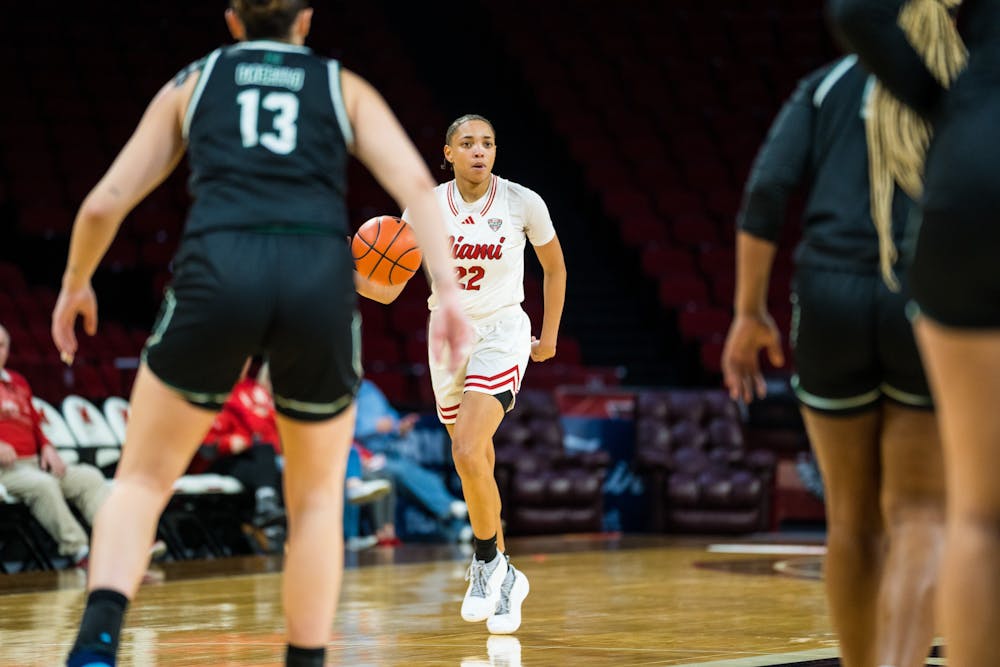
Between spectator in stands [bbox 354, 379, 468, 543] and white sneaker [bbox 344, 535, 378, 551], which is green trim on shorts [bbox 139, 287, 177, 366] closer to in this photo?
white sneaker [bbox 344, 535, 378, 551]

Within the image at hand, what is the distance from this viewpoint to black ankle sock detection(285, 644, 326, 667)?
343 cm

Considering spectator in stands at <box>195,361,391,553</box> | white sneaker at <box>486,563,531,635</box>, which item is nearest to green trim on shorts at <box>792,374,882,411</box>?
white sneaker at <box>486,563,531,635</box>

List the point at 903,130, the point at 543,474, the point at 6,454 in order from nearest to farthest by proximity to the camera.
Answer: the point at 903,130 < the point at 6,454 < the point at 543,474

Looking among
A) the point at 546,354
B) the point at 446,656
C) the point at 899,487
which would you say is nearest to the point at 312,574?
the point at 899,487

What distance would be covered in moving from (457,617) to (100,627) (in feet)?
11.4

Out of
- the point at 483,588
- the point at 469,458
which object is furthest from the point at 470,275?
the point at 483,588

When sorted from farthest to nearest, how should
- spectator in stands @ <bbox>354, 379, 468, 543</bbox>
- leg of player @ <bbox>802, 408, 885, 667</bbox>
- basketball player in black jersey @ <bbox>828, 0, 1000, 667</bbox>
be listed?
spectator in stands @ <bbox>354, 379, 468, 543</bbox>, leg of player @ <bbox>802, 408, 885, 667</bbox>, basketball player in black jersey @ <bbox>828, 0, 1000, 667</bbox>

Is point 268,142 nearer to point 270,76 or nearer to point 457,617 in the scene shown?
point 270,76

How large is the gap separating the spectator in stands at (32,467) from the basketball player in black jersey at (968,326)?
7271 millimetres

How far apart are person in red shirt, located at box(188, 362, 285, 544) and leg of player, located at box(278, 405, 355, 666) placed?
22.5 feet

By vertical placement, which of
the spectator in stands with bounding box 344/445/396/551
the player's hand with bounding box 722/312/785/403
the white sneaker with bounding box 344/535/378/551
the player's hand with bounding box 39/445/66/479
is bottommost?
the white sneaker with bounding box 344/535/378/551

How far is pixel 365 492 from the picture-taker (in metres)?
10.9

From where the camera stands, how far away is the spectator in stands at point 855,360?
125 inches

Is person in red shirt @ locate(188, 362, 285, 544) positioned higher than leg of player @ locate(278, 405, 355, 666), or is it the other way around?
leg of player @ locate(278, 405, 355, 666)
